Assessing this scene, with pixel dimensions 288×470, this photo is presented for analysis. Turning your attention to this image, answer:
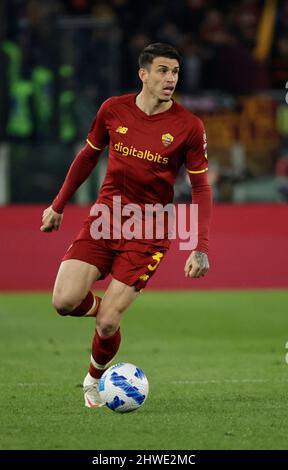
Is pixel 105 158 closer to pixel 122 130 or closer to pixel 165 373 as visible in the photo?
pixel 165 373

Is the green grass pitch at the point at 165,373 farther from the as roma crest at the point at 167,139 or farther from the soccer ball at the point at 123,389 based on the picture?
the as roma crest at the point at 167,139

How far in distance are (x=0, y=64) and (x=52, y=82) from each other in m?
0.72

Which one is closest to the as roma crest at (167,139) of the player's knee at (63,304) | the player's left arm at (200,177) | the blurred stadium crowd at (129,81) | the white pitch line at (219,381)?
the player's left arm at (200,177)

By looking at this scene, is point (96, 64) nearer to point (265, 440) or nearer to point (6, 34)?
point (6, 34)

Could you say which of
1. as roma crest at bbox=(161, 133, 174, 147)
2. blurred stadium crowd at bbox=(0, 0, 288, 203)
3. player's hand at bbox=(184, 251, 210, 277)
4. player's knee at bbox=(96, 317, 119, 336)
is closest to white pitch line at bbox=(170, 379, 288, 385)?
player's knee at bbox=(96, 317, 119, 336)

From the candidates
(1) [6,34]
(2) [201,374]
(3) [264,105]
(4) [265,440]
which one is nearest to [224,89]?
(3) [264,105]

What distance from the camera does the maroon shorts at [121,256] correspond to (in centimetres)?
735

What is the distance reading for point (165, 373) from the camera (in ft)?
28.9

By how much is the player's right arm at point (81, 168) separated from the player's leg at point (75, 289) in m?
0.32

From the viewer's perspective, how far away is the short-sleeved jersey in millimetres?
7371

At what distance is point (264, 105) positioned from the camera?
17.4 m

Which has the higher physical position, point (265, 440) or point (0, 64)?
point (0, 64)

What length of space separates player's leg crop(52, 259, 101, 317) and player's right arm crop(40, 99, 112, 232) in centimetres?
32

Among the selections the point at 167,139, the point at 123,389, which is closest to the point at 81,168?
the point at 167,139
